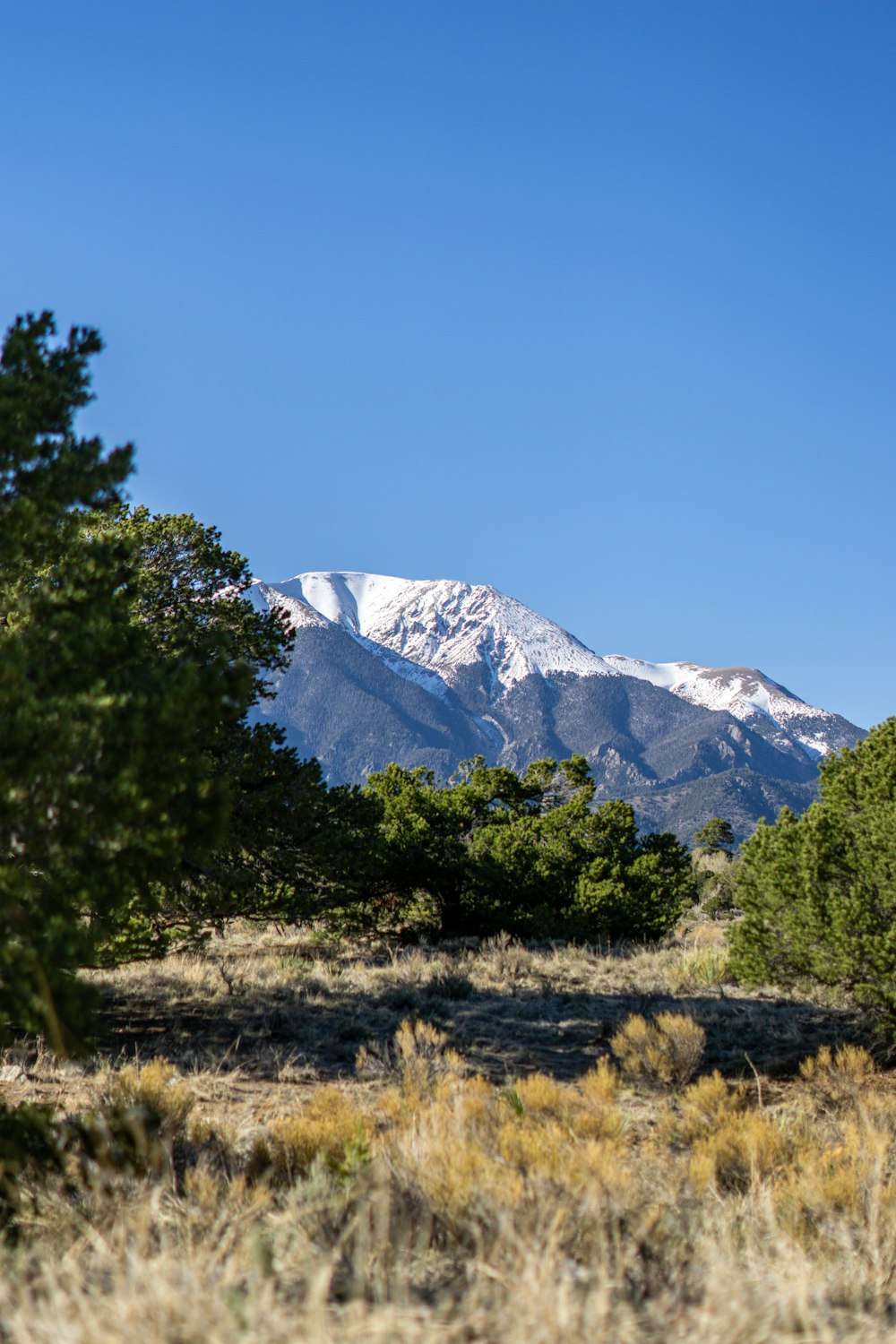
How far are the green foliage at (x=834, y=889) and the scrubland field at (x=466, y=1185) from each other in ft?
3.36

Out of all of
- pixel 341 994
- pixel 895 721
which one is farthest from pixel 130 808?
pixel 341 994

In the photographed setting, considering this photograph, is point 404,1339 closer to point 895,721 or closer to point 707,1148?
point 707,1148

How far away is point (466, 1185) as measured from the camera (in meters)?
4.68

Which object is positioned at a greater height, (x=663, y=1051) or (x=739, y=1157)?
(x=739, y=1157)

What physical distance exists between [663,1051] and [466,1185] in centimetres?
545

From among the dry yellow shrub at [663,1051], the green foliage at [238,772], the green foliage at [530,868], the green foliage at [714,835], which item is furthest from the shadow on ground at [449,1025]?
the green foliage at [714,835]

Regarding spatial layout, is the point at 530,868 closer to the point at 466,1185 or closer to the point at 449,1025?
the point at 449,1025

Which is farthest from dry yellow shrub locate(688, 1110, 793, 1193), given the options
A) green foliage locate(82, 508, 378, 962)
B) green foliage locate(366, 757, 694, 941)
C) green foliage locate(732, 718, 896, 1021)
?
green foliage locate(366, 757, 694, 941)

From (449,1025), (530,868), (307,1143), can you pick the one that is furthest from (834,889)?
(530,868)

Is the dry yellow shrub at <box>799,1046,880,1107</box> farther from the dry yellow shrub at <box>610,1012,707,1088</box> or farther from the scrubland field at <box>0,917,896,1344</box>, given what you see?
the dry yellow shrub at <box>610,1012,707,1088</box>

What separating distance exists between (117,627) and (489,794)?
1909cm

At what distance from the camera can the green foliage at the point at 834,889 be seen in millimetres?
9359

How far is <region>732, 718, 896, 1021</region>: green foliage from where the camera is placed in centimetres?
936

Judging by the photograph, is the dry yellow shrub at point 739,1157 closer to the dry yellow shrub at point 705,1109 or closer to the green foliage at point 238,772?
the dry yellow shrub at point 705,1109
